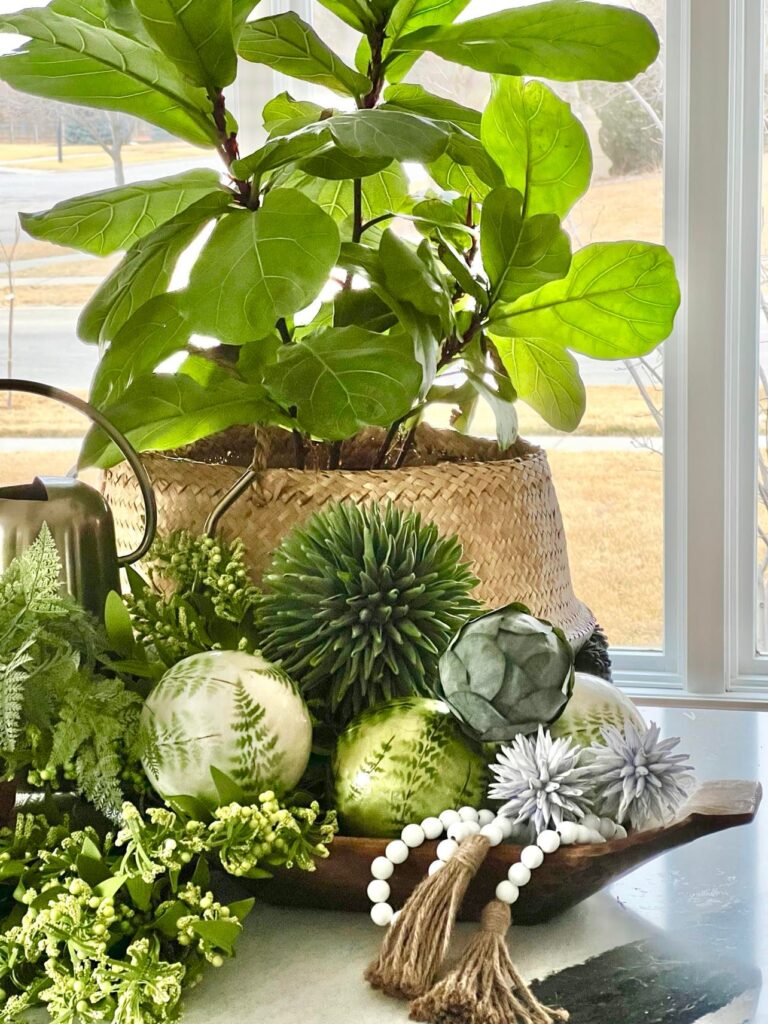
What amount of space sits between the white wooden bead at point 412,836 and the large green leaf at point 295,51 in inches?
22.4

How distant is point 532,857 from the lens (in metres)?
0.60

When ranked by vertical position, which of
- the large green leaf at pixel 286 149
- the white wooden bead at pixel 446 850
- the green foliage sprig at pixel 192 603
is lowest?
the white wooden bead at pixel 446 850

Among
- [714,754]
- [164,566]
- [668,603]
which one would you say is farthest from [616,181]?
[164,566]

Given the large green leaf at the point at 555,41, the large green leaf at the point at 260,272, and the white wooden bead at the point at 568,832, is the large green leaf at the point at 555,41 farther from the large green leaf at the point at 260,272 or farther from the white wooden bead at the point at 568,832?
the white wooden bead at the point at 568,832

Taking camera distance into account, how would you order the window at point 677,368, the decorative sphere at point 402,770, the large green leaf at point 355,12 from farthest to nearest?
1. the window at point 677,368
2. the large green leaf at point 355,12
3. the decorative sphere at point 402,770

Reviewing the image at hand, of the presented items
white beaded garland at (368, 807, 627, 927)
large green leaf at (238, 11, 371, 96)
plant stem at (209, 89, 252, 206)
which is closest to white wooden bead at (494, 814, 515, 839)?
white beaded garland at (368, 807, 627, 927)

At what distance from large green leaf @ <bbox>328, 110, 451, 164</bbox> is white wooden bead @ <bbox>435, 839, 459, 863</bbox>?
411mm

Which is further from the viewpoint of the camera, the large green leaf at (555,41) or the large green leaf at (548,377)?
the large green leaf at (548,377)

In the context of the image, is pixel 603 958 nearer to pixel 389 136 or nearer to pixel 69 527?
pixel 69 527

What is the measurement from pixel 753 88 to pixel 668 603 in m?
0.71

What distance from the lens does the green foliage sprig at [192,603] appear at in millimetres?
751

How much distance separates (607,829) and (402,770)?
0.38ft

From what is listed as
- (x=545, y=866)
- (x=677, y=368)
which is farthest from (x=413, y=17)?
(x=677, y=368)

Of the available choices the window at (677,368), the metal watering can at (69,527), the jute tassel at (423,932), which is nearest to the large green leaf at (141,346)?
the metal watering can at (69,527)
